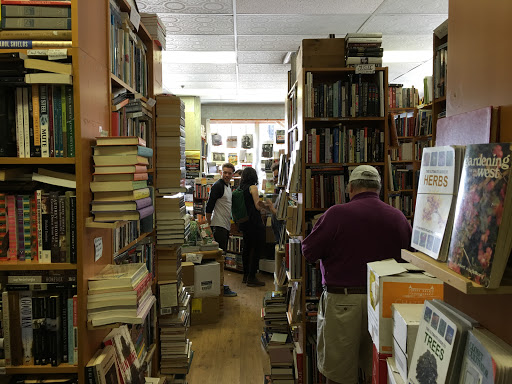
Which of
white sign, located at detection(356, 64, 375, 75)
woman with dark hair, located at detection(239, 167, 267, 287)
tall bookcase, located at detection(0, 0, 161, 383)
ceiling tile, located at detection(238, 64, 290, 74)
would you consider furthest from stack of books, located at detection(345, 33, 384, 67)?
ceiling tile, located at detection(238, 64, 290, 74)

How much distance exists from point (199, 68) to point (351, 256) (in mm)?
4851

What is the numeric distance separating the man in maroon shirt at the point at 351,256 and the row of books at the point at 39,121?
1.41 metres

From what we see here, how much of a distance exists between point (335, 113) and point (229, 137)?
7.14 meters

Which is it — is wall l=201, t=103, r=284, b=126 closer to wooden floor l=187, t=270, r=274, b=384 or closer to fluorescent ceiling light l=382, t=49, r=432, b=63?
fluorescent ceiling light l=382, t=49, r=432, b=63

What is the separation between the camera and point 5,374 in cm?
155

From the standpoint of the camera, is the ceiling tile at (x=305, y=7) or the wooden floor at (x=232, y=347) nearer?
the wooden floor at (x=232, y=347)

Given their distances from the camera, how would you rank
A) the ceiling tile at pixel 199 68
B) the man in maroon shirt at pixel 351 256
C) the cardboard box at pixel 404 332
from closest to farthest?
1. the cardboard box at pixel 404 332
2. the man in maroon shirt at pixel 351 256
3. the ceiling tile at pixel 199 68

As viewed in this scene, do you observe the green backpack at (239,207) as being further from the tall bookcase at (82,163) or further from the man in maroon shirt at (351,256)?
the tall bookcase at (82,163)

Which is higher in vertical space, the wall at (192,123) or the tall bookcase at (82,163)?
the wall at (192,123)

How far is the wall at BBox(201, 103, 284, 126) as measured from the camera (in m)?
9.84

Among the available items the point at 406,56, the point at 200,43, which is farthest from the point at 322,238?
the point at 406,56

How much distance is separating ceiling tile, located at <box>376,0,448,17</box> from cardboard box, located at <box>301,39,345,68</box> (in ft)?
3.98

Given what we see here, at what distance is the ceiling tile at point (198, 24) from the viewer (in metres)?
4.27

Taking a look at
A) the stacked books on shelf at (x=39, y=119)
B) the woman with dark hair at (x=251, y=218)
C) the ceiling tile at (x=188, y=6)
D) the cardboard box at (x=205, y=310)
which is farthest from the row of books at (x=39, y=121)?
the woman with dark hair at (x=251, y=218)
